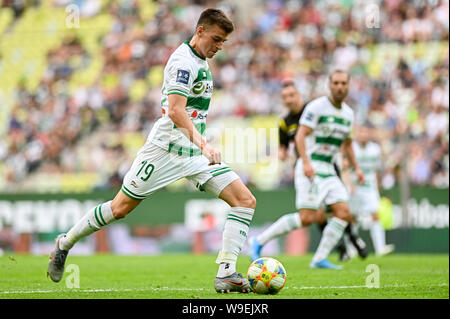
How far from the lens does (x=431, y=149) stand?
730 inches

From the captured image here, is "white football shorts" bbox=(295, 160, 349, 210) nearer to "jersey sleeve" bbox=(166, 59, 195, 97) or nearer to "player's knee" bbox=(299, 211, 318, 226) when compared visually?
"player's knee" bbox=(299, 211, 318, 226)

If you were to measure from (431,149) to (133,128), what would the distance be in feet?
26.6

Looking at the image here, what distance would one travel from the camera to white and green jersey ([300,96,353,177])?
11.2m

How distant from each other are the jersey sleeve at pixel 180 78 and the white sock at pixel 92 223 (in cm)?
138

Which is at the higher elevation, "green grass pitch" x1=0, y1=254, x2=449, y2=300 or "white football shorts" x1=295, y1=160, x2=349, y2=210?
"white football shorts" x1=295, y1=160, x2=349, y2=210

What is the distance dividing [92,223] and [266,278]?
1779mm

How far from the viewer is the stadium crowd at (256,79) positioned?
19.8 meters

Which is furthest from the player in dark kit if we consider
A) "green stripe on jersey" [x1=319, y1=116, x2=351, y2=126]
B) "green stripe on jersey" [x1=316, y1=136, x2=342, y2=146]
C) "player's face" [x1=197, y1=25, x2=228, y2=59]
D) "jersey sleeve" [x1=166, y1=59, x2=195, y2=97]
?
"jersey sleeve" [x1=166, y1=59, x2=195, y2=97]

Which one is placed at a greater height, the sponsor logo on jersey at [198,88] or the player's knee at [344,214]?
the sponsor logo on jersey at [198,88]

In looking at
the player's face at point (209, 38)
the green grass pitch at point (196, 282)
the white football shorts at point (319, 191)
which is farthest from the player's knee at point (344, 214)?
the player's face at point (209, 38)

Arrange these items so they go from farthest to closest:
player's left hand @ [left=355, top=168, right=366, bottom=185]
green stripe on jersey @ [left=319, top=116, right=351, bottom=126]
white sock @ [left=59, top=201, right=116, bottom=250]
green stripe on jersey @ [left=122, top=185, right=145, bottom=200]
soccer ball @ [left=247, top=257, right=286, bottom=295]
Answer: player's left hand @ [left=355, top=168, right=366, bottom=185]
green stripe on jersey @ [left=319, top=116, right=351, bottom=126]
white sock @ [left=59, top=201, right=116, bottom=250]
green stripe on jersey @ [left=122, top=185, right=145, bottom=200]
soccer ball @ [left=247, top=257, right=286, bottom=295]

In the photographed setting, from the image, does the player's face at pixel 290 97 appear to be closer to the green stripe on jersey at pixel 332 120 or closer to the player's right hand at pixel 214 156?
the green stripe on jersey at pixel 332 120

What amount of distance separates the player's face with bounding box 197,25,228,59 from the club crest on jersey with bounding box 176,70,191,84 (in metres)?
0.34
